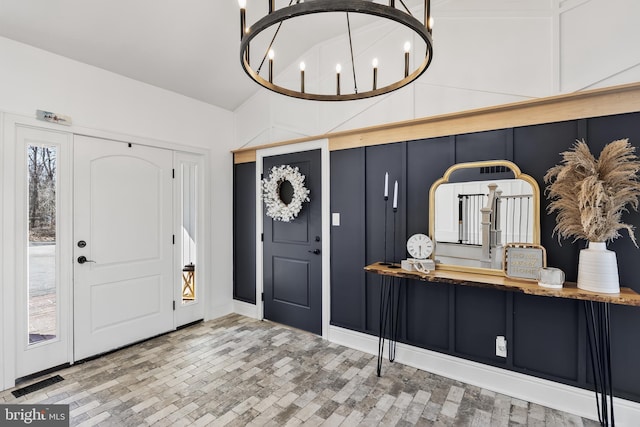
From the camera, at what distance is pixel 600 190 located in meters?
1.84

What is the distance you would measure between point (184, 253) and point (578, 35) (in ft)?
14.0

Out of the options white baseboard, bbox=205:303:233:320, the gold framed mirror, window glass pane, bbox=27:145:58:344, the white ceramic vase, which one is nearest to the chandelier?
the gold framed mirror

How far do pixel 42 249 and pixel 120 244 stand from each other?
62 cm

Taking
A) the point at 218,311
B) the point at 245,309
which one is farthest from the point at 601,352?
the point at 218,311

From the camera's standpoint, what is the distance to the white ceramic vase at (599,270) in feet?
6.33

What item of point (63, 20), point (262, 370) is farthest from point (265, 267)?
point (63, 20)

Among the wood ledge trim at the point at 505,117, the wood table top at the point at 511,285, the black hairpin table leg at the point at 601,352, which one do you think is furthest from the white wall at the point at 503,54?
the black hairpin table leg at the point at 601,352

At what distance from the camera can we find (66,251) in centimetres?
287

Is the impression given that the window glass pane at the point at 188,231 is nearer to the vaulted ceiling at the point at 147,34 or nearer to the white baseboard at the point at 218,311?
the white baseboard at the point at 218,311

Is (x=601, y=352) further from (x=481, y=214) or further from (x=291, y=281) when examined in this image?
(x=291, y=281)

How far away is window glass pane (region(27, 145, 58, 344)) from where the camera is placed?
2697 millimetres

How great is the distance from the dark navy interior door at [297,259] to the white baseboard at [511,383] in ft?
2.53

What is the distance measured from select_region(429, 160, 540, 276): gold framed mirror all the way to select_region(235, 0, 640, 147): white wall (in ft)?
1.92

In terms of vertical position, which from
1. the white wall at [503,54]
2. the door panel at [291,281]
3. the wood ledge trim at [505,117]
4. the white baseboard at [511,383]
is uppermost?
the white wall at [503,54]
